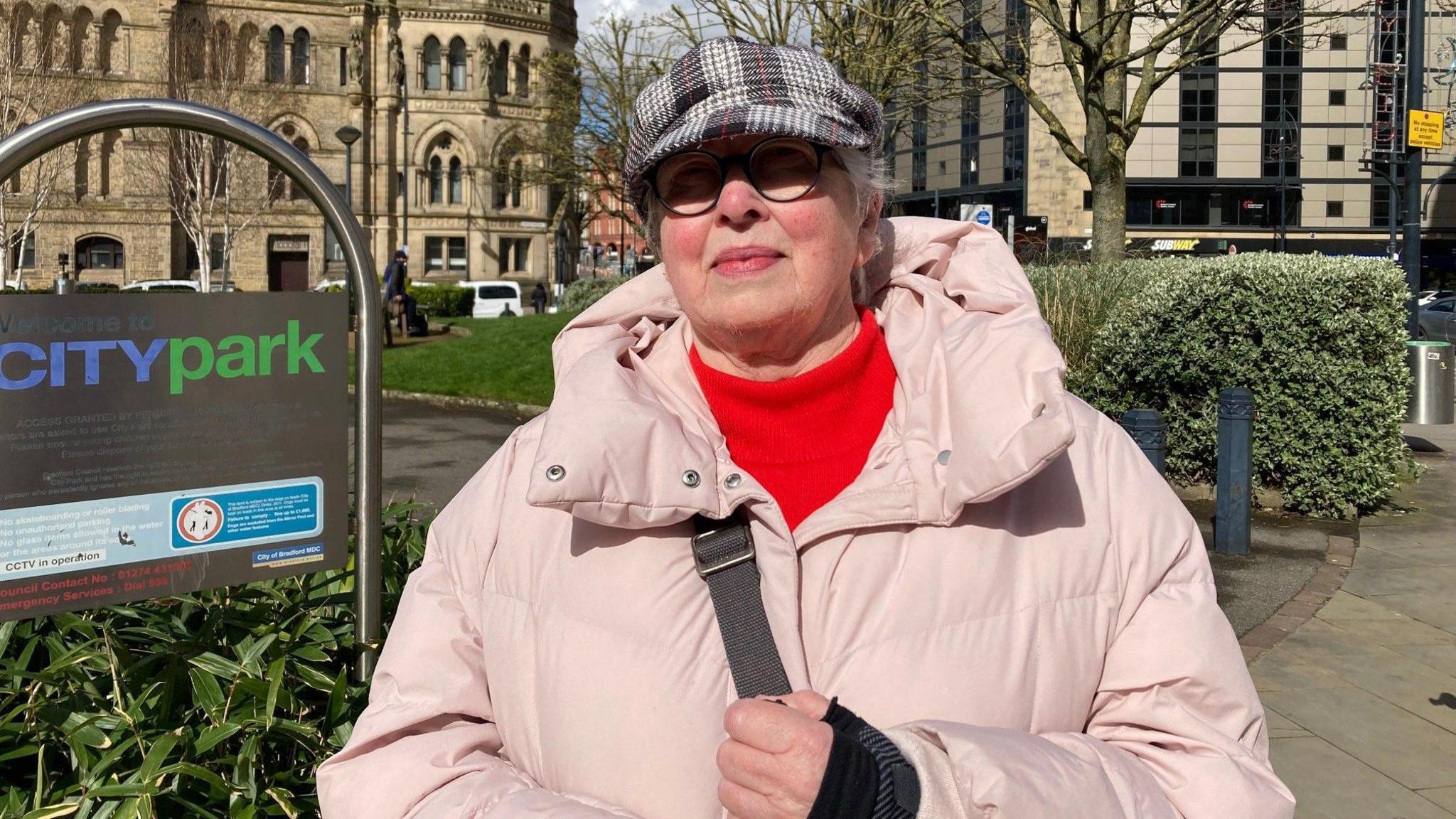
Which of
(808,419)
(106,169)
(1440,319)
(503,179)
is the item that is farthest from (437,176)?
(808,419)

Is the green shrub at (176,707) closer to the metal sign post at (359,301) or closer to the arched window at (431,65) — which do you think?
the metal sign post at (359,301)

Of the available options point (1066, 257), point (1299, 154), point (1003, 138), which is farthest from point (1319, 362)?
point (1299, 154)

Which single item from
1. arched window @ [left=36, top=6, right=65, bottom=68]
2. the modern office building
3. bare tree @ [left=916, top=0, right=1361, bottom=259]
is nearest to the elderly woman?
bare tree @ [left=916, top=0, right=1361, bottom=259]

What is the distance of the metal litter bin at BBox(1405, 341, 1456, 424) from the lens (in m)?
11.5

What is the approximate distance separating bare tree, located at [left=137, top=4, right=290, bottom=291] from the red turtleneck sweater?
36.6 m

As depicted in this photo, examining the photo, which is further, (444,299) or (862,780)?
(444,299)

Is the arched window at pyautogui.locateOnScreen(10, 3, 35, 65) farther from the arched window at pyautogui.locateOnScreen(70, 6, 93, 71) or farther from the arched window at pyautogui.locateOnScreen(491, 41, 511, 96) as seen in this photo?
the arched window at pyautogui.locateOnScreen(491, 41, 511, 96)

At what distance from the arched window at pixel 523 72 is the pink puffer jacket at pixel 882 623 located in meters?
65.6

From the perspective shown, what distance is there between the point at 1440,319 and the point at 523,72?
45.3 meters

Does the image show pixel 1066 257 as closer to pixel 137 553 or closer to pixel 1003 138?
pixel 137 553

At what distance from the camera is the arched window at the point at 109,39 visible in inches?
2218

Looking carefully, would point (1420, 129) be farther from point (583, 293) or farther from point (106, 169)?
point (106, 169)

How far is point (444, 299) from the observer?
4450 cm

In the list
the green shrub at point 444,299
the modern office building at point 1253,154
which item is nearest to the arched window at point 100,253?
the green shrub at point 444,299
